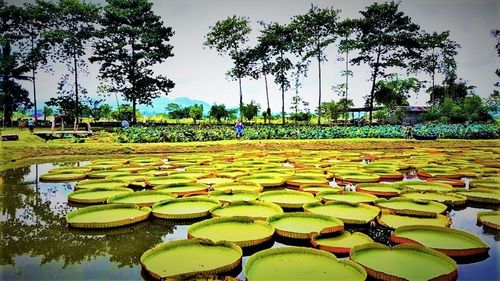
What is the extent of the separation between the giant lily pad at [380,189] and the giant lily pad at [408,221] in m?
1.42

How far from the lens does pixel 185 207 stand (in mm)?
5590

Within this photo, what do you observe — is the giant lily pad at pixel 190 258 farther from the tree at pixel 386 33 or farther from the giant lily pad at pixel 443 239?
the tree at pixel 386 33

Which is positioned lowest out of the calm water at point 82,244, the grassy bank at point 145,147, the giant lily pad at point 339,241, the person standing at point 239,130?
the calm water at point 82,244

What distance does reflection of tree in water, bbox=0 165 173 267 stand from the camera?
3.99 meters

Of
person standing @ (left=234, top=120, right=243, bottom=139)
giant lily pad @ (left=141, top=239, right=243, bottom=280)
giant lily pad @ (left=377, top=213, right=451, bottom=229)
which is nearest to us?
giant lily pad @ (left=141, top=239, right=243, bottom=280)

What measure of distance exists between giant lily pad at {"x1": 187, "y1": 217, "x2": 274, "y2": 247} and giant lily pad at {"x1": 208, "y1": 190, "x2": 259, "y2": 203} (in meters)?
→ 1.30

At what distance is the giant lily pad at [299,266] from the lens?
10.3 feet

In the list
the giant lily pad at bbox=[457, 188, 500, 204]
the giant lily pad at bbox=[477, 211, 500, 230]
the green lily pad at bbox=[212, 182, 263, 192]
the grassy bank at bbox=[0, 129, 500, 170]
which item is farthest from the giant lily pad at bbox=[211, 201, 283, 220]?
the grassy bank at bbox=[0, 129, 500, 170]

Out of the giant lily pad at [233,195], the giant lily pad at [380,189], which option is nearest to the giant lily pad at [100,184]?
the giant lily pad at [233,195]

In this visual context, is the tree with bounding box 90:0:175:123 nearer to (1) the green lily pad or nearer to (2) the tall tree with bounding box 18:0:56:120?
(2) the tall tree with bounding box 18:0:56:120

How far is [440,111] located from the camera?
94.4ft

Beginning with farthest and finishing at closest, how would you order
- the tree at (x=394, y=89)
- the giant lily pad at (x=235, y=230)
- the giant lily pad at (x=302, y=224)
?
the tree at (x=394, y=89) → the giant lily pad at (x=302, y=224) → the giant lily pad at (x=235, y=230)

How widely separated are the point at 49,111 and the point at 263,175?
6110 centimetres

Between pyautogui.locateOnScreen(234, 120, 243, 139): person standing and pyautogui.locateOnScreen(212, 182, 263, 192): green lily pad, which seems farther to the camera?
pyautogui.locateOnScreen(234, 120, 243, 139): person standing
